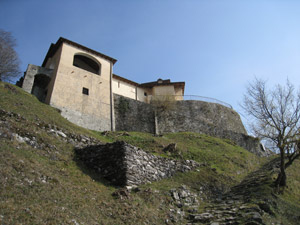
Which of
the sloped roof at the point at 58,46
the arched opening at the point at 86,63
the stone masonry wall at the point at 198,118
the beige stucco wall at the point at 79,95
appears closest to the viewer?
the beige stucco wall at the point at 79,95

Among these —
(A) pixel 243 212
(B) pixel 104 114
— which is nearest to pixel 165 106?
(B) pixel 104 114

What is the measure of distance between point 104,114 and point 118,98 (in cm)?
416

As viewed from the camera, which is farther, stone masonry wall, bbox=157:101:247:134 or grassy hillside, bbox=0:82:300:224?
stone masonry wall, bbox=157:101:247:134

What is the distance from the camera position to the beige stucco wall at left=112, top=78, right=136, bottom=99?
32188 millimetres

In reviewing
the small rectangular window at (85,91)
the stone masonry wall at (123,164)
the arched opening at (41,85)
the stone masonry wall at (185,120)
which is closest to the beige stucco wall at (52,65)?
the arched opening at (41,85)

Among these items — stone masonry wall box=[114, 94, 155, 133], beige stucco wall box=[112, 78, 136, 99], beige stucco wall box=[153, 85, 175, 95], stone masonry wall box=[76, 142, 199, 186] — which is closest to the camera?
stone masonry wall box=[76, 142, 199, 186]

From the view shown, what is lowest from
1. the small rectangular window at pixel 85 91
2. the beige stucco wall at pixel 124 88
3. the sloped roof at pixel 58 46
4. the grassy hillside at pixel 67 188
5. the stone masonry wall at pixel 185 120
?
the grassy hillside at pixel 67 188

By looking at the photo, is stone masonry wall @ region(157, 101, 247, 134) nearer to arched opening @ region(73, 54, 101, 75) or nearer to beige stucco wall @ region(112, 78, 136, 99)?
beige stucco wall @ region(112, 78, 136, 99)

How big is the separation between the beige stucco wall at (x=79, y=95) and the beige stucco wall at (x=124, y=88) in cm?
516

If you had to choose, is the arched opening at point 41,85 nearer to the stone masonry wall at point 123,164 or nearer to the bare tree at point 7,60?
the bare tree at point 7,60

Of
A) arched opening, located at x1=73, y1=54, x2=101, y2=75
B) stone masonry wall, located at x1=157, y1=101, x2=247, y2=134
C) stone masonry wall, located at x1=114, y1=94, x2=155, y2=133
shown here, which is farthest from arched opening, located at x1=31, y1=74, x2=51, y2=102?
stone masonry wall, located at x1=157, y1=101, x2=247, y2=134

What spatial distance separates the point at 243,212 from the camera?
8.77 m

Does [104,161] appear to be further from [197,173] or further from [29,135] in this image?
[197,173]

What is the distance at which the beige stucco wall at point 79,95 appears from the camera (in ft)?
71.6
